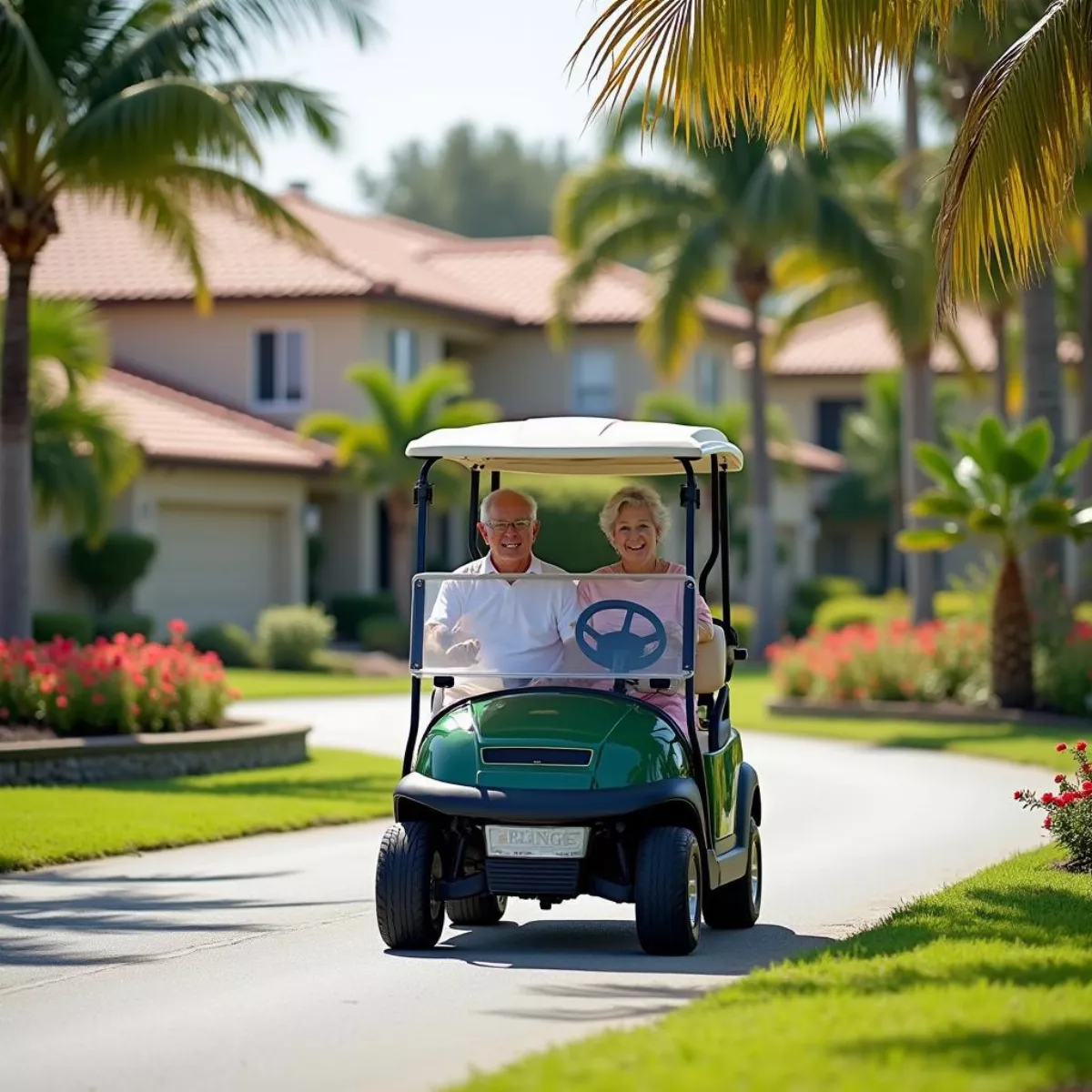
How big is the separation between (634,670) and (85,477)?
19345mm

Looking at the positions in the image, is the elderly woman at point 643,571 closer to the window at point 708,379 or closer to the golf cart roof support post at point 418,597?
the golf cart roof support post at point 418,597

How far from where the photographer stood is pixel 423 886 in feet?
30.5

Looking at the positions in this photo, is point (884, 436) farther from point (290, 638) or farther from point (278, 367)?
point (290, 638)

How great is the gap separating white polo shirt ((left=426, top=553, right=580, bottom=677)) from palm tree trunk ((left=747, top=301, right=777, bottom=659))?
2923cm

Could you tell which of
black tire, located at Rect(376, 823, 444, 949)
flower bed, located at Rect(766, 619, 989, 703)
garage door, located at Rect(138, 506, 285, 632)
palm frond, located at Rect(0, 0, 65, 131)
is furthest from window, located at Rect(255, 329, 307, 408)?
black tire, located at Rect(376, 823, 444, 949)

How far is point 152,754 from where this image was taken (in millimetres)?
17938

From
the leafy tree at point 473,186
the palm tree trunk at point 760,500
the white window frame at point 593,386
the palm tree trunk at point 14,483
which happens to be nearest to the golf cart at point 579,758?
the palm tree trunk at point 14,483

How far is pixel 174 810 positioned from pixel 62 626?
15.8m

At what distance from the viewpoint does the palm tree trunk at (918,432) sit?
31828mm

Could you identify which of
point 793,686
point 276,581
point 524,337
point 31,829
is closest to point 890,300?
point 793,686

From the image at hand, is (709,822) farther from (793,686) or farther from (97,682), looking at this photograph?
(793,686)

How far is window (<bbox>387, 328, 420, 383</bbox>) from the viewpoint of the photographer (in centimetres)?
4316

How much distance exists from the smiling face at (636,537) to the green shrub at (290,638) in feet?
82.5

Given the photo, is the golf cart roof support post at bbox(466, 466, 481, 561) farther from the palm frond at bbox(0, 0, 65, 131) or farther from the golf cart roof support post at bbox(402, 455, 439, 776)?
the palm frond at bbox(0, 0, 65, 131)
